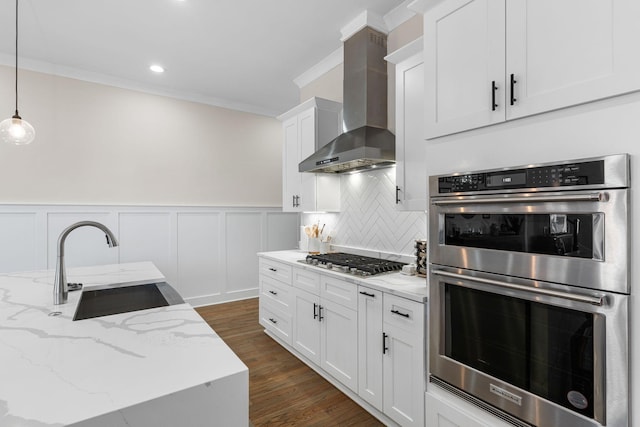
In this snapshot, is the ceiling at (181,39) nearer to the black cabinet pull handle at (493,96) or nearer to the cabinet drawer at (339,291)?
the black cabinet pull handle at (493,96)

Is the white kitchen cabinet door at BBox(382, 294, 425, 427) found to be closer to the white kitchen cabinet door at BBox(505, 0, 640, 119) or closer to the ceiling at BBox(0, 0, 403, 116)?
the white kitchen cabinet door at BBox(505, 0, 640, 119)

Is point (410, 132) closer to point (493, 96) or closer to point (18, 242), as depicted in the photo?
point (493, 96)

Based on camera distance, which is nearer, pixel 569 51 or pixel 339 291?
pixel 569 51

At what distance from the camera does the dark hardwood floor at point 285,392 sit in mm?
2125

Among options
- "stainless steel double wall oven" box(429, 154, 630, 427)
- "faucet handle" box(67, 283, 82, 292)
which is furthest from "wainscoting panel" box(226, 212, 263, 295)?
"stainless steel double wall oven" box(429, 154, 630, 427)

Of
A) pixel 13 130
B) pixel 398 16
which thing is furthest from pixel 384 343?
pixel 13 130

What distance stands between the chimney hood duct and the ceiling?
0.23 metres

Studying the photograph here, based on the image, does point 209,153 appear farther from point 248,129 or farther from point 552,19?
point 552,19

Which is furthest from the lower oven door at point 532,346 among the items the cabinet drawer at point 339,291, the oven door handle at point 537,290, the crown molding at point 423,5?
the crown molding at point 423,5

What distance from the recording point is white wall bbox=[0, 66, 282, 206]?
Result: 356 centimetres

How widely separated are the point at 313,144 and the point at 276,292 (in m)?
1.59

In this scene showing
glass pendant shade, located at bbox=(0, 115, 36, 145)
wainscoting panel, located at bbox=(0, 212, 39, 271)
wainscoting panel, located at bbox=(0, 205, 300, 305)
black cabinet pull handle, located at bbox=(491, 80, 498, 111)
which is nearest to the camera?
black cabinet pull handle, located at bbox=(491, 80, 498, 111)

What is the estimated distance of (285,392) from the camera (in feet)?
8.00

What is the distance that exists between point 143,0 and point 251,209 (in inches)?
119
